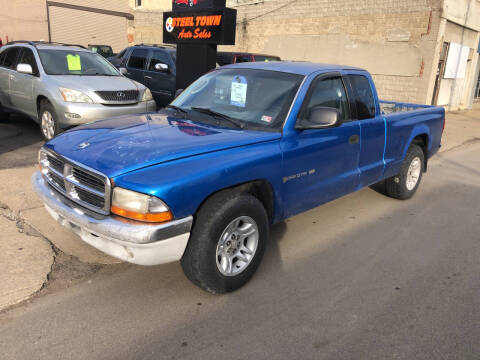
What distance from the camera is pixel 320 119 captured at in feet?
11.8

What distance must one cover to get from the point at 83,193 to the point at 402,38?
54.8 feet

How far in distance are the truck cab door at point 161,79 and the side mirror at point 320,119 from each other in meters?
7.09

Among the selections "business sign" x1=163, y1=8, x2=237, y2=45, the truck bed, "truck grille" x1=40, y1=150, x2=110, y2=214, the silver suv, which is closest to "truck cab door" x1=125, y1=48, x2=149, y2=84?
"business sign" x1=163, y1=8, x2=237, y2=45

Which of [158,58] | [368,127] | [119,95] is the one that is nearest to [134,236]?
[368,127]

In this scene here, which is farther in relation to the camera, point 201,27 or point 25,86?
point 201,27

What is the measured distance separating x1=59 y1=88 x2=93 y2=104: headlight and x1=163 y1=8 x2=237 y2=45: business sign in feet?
9.13

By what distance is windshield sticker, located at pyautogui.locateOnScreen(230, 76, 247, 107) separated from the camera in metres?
3.96

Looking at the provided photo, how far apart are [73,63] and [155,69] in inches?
119

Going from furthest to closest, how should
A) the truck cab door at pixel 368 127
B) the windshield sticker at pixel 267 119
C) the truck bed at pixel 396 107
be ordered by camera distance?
the truck bed at pixel 396 107
the truck cab door at pixel 368 127
the windshield sticker at pixel 267 119

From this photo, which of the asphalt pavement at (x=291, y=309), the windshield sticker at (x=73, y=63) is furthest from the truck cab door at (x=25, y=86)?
the asphalt pavement at (x=291, y=309)

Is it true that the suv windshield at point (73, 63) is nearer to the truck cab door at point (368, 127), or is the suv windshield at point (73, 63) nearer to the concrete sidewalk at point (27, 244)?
the concrete sidewalk at point (27, 244)

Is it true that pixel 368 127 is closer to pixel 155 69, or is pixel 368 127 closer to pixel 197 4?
pixel 197 4

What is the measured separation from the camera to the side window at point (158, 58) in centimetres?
1060

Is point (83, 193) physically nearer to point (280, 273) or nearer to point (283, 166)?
point (283, 166)
